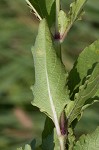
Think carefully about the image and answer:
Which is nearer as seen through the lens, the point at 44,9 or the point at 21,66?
the point at 44,9

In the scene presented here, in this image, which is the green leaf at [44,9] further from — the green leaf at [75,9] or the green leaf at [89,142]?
the green leaf at [89,142]

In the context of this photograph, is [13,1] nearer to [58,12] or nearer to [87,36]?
[87,36]

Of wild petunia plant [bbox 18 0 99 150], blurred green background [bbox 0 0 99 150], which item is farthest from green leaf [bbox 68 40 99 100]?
blurred green background [bbox 0 0 99 150]

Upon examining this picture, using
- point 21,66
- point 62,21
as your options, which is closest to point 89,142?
point 62,21

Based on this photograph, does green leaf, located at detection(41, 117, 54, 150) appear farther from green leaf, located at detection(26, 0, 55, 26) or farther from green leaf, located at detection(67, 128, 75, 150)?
green leaf, located at detection(26, 0, 55, 26)

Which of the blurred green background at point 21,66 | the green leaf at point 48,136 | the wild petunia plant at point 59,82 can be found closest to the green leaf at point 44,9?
the wild petunia plant at point 59,82

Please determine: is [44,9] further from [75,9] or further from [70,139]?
[70,139]

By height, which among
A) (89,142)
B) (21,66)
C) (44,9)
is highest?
(44,9)

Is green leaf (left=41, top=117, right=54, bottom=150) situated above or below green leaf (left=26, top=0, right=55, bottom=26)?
below
